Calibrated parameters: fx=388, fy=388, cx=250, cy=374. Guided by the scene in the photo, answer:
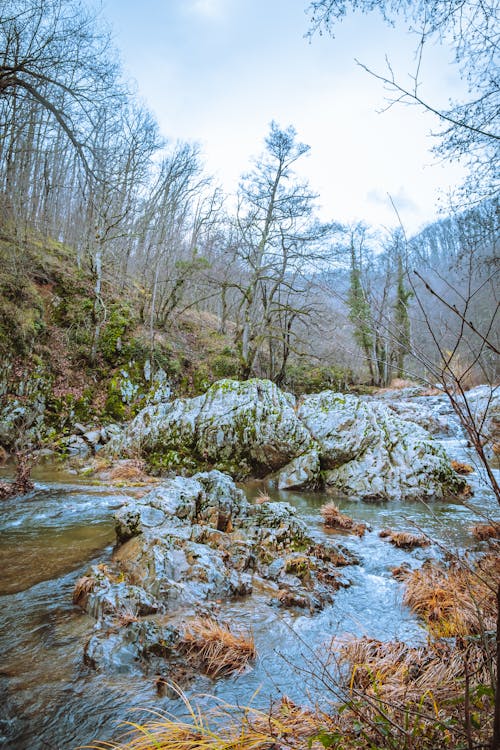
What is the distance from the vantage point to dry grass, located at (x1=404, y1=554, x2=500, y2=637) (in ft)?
9.86

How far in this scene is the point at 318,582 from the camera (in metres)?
4.25

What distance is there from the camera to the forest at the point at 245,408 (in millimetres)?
1983

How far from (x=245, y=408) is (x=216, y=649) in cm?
761

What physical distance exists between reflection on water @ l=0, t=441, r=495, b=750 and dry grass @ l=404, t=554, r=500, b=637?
0.56ft

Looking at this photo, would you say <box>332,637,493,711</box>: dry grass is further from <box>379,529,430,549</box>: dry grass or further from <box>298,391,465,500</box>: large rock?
<box>298,391,465,500</box>: large rock

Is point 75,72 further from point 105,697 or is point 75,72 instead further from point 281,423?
point 281,423

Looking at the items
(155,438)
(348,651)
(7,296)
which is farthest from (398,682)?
(7,296)

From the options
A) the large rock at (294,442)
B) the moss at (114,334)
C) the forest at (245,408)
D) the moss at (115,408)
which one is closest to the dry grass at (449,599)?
the forest at (245,408)

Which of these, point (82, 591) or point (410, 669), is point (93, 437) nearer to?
point (82, 591)

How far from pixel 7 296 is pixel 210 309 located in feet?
49.3

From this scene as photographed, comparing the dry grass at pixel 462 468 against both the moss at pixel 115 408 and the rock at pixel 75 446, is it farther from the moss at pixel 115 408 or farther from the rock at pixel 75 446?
the moss at pixel 115 408

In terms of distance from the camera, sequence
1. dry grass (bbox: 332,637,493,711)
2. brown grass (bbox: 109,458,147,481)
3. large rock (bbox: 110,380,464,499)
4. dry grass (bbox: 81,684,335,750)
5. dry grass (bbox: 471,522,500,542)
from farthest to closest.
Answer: brown grass (bbox: 109,458,147,481)
large rock (bbox: 110,380,464,499)
dry grass (bbox: 471,522,500,542)
dry grass (bbox: 332,637,493,711)
dry grass (bbox: 81,684,335,750)

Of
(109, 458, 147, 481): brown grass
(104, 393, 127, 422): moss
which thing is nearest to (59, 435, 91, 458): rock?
(109, 458, 147, 481): brown grass

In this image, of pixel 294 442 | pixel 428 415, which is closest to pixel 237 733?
pixel 294 442
